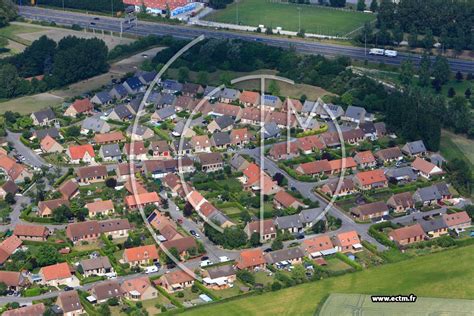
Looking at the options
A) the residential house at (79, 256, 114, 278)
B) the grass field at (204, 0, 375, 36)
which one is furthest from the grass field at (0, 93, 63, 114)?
the residential house at (79, 256, 114, 278)

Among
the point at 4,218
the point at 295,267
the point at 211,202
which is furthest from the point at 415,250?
the point at 4,218

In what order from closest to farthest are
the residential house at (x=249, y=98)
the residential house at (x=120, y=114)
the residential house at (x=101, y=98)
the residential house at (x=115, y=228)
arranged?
the residential house at (x=115, y=228) < the residential house at (x=120, y=114) < the residential house at (x=249, y=98) < the residential house at (x=101, y=98)

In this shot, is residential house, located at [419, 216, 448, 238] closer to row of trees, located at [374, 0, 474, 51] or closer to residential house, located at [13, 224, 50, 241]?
residential house, located at [13, 224, 50, 241]

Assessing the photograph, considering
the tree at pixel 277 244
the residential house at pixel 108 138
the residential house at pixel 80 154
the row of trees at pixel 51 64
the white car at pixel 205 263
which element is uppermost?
the row of trees at pixel 51 64

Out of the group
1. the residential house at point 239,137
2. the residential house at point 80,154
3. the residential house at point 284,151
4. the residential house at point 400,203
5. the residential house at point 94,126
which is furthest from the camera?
the residential house at point 94,126

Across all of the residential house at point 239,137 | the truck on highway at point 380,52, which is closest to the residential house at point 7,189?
the residential house at point 239,137

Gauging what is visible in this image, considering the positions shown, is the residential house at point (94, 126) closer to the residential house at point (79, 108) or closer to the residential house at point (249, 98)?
the residential house at point (79, 108)

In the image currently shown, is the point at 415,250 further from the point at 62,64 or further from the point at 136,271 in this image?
the point at 62,64

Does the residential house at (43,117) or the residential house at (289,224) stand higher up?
the residential house at (43,117)
